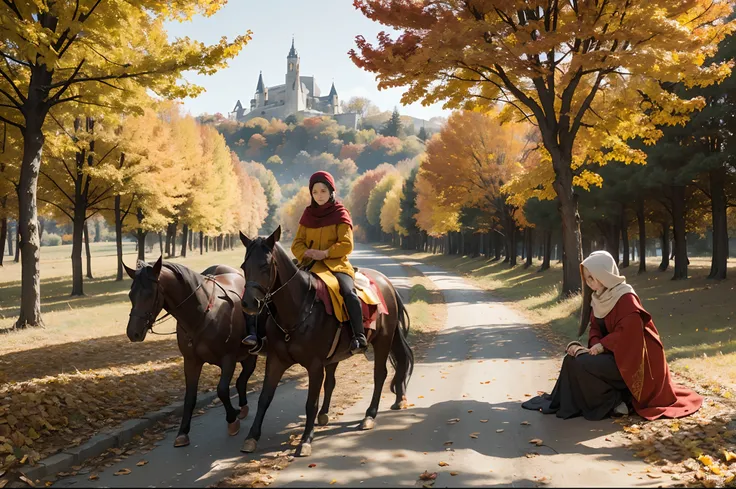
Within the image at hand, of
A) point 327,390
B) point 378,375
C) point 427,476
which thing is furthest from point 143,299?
point 427,476

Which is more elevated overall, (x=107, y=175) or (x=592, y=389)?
(x=107, y=175)

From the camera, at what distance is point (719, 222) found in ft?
74.6

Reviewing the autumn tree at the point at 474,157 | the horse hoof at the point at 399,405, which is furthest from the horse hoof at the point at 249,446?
the autumn tree at the point at 474,157

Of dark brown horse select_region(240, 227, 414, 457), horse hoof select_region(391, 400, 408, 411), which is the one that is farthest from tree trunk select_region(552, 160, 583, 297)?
dark brown horse select_region(240, 227, 414, 457)

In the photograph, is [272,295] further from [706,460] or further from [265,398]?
[706,460]

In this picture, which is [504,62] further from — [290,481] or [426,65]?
[290,481]

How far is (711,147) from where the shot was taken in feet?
75.9

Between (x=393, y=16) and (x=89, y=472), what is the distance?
12.7 m

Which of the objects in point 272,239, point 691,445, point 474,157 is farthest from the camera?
point 474,157

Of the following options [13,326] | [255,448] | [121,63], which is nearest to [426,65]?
[121,63]

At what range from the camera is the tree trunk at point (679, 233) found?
2431 centimetres

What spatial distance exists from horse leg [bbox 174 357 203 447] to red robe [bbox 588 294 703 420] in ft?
16.1

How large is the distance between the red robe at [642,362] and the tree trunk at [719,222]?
60.2 ft

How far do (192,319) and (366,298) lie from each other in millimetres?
2067
